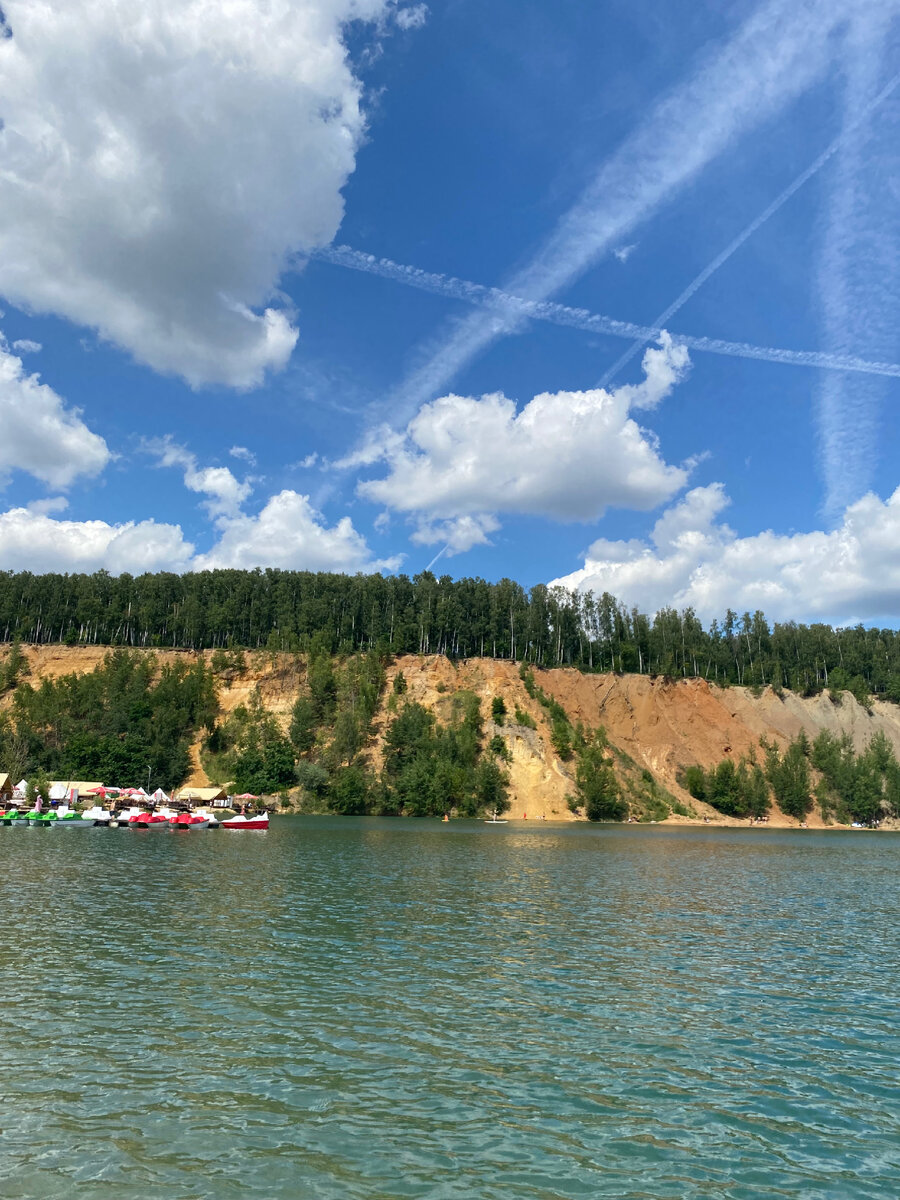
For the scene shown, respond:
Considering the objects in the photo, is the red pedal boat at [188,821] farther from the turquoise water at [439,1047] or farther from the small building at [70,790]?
the turquoise water at [439,1047]

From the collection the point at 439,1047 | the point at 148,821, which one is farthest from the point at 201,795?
the point at 439,1047

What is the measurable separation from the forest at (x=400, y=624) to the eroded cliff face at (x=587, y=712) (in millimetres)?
5625

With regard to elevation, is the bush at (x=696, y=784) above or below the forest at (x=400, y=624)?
below

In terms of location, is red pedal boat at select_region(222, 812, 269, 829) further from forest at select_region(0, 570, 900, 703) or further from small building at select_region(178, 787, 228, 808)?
forest at select_region(0, 570, 900, 703)

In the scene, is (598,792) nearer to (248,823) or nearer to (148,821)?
(248,823)

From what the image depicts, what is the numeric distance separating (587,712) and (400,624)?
43061 mm

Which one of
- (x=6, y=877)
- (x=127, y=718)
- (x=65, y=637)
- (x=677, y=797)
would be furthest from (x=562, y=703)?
(x=6, y=877)

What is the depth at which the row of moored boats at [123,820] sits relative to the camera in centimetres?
9625

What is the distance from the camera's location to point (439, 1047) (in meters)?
18.8

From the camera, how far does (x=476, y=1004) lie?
73.5 feet

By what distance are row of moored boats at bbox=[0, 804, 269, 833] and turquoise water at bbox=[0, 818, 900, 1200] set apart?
2301 inches

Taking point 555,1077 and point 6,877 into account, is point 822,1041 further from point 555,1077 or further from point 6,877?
point 6,877

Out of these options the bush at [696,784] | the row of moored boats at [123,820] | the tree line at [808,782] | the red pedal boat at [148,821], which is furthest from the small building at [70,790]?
the tree line at [808,782]

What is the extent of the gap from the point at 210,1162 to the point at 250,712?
462ft
